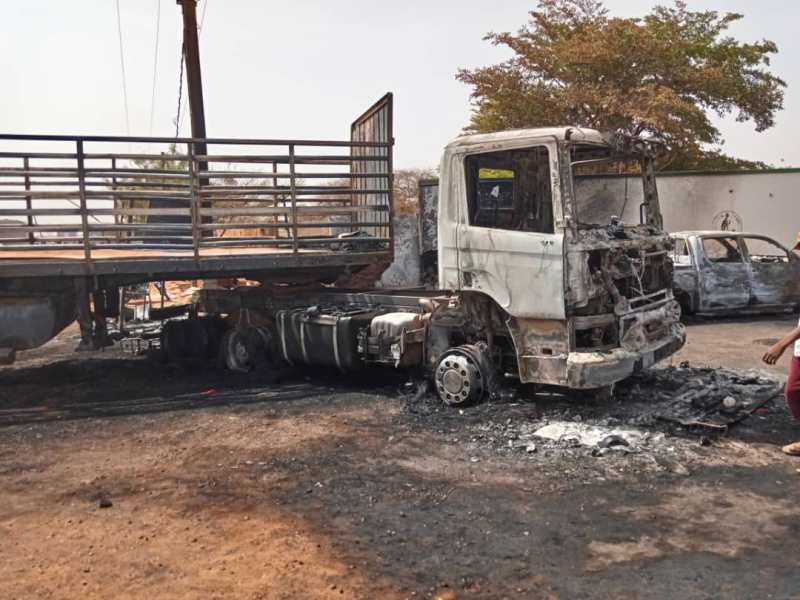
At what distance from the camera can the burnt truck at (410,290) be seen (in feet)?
19.4

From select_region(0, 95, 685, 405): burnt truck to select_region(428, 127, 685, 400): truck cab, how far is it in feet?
0.05

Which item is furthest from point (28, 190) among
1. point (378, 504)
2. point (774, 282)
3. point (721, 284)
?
point (774, 282)

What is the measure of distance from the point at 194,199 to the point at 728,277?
28.4 ft

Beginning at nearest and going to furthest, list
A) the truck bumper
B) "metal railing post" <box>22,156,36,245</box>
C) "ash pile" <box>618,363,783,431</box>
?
1. the truck bumper
2. "ash pile" <box>618,363,783,431</box>
3. "metal railing post" <box>22,156,36,245</box>

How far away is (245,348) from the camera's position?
29.2ft

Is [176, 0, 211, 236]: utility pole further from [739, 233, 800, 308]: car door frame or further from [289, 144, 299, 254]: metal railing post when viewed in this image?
[739, 233, 800, 308]: car door frame

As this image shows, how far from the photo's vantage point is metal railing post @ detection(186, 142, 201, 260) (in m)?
7.56

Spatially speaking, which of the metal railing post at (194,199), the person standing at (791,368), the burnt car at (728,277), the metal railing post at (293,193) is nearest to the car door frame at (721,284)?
the burnt car at (728,277)

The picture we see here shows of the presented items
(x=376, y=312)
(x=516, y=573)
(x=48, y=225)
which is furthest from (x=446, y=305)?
(x=48, y=225)

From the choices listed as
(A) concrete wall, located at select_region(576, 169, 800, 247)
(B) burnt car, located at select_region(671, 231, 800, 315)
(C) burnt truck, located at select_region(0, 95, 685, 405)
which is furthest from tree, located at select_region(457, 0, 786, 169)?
(C) burnt truck, located at select_region(0, 95, 685, 405)

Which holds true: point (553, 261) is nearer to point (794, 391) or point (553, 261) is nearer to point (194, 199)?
point (794, 391)

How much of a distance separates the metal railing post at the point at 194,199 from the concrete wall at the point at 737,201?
1267 centimetres

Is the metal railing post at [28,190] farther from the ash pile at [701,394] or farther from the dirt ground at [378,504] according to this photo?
the ash pile at [701,394]

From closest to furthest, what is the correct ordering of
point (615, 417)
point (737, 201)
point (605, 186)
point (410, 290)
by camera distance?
point (615, 417) → point (605, 186) → point (410, 290) → point (737, 201)
